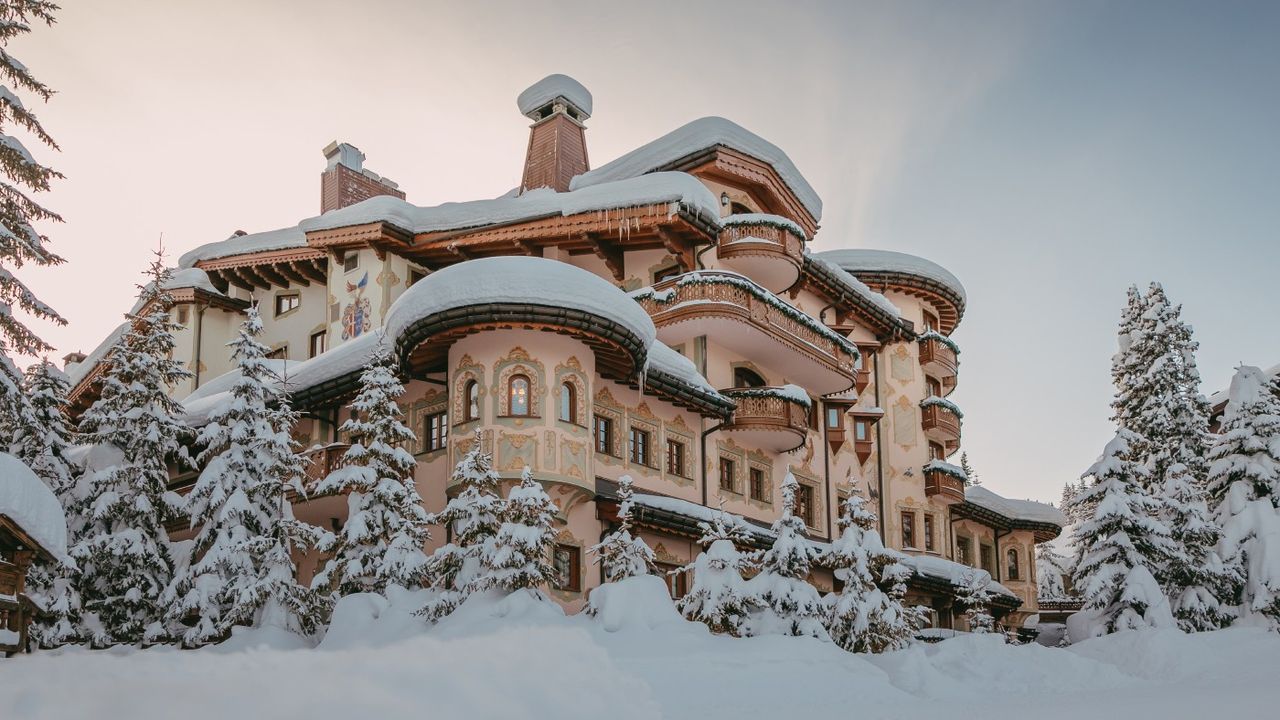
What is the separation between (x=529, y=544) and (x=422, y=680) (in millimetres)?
5223

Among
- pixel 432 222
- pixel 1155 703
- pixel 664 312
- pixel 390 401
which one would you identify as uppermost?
pixel 432 222

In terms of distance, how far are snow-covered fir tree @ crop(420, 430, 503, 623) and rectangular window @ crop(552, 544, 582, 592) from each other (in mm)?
4385

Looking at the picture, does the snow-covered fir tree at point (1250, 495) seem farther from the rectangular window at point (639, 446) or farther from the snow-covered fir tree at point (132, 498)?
the snow-covered fir tree at point (132, 498)

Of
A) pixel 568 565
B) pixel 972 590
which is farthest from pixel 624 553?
pixel 972 590

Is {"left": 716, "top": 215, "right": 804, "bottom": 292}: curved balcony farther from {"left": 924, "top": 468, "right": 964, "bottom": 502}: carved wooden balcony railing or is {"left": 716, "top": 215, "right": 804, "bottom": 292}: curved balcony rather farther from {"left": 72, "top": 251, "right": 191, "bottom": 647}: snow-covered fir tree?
{"left": 72, "top": 251, "right": 191, "bottom": 647}: snow-covered fir tree

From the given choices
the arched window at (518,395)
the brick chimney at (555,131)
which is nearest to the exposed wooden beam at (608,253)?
the brick chimney at (555,131)

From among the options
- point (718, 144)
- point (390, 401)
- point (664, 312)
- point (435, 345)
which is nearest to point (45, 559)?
point (390, 401)

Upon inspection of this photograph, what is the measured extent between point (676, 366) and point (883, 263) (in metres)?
15.8

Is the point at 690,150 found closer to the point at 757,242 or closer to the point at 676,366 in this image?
the point at 757,242

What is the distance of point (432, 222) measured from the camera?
33.3 m

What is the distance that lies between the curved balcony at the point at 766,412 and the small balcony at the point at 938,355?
1143cm

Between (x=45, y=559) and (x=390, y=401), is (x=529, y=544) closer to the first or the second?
(x=390, y=401)

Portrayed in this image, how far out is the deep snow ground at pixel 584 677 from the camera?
11.3 meters

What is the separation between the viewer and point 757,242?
108ft
